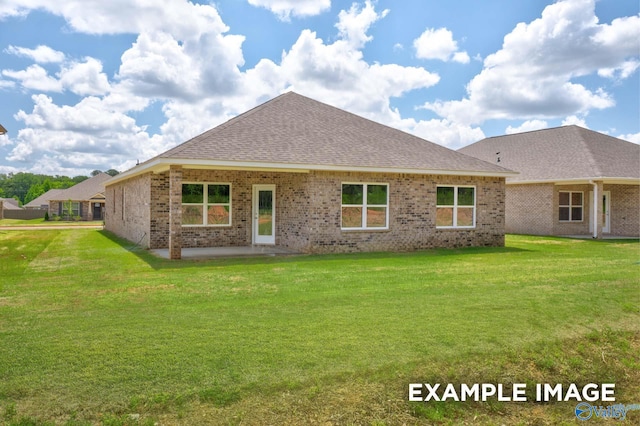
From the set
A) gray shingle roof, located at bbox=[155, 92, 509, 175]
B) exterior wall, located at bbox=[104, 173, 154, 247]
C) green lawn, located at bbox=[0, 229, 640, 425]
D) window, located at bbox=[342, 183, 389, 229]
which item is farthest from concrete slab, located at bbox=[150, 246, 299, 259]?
green lawn, located at bbox=[0, 229, 640, 425]

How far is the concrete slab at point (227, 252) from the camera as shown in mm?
13863

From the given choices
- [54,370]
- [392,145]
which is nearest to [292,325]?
[54,370]

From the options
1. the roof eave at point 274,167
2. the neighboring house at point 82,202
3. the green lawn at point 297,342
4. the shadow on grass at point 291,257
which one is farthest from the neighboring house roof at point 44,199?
the green lawn at point 297,342

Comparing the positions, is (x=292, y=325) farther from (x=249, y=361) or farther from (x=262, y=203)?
(x=262, y=203)

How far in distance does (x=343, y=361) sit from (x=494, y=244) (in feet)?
44.7

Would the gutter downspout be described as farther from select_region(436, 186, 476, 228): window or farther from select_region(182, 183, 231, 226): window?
select_region(182, 183, 231, 226): window

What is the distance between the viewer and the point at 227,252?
1468 centimetres

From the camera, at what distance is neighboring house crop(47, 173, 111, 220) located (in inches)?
1929

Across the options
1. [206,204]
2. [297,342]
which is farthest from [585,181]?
[297,342]

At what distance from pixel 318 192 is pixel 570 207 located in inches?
582

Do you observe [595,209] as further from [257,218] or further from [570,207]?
[257,218]

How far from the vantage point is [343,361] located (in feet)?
17.3

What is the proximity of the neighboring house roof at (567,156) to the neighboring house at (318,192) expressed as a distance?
18.3 ft

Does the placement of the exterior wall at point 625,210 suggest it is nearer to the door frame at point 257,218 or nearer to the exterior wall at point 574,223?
the exterior wall at point 574,223
